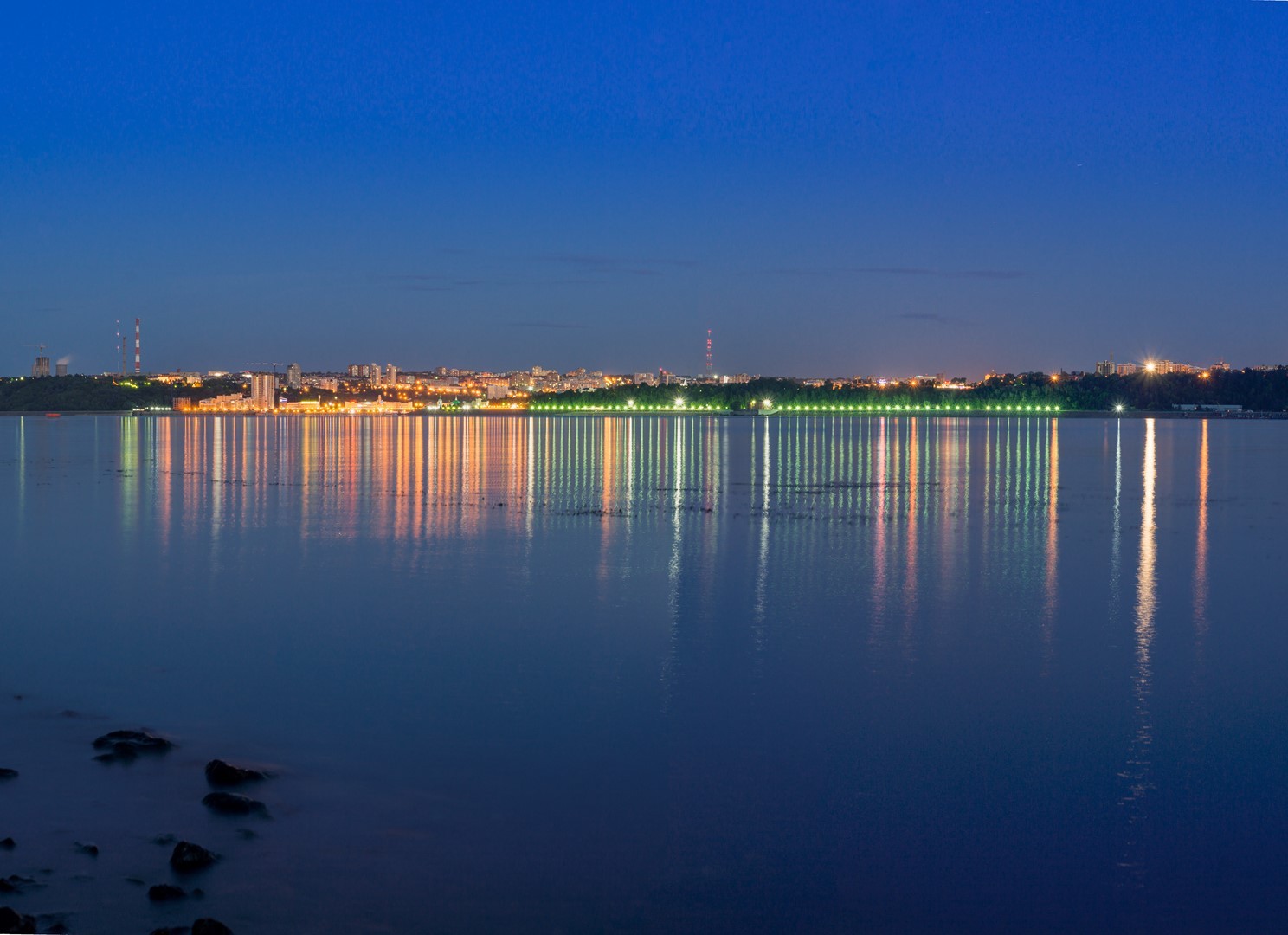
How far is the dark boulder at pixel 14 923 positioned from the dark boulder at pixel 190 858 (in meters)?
0.67

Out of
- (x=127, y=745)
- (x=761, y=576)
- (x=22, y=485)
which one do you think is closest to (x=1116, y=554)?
(x=761, y=576)

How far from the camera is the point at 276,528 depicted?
1742cm

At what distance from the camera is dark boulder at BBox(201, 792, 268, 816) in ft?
19.2

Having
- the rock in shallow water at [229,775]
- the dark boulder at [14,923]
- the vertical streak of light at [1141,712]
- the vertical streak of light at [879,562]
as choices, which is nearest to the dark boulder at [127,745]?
the rock in shallow water at [229,775]

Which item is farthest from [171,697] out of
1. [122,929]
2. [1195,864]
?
[1195,864]

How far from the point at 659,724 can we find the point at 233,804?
2.50 meters

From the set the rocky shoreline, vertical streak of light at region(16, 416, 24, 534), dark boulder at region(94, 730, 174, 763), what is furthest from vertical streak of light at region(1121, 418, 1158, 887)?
vertical streak of light at region(16, 416, 24, 534)

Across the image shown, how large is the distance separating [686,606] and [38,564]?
765cm

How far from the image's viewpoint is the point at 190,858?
5250 millimetres

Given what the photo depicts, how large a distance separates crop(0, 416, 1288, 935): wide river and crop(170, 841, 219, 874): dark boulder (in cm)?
6

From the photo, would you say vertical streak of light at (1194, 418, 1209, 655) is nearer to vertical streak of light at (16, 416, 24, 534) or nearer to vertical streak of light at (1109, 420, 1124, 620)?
vertical streak of light at (1109, 420, 1124, 620)

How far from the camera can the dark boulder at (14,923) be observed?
4.52 metres

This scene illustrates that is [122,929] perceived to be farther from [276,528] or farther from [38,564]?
[276,528]

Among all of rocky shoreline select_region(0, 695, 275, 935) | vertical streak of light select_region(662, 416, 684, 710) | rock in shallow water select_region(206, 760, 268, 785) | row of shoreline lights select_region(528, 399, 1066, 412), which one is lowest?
rocky shoreline select_region(0, 695, 275, 935)
